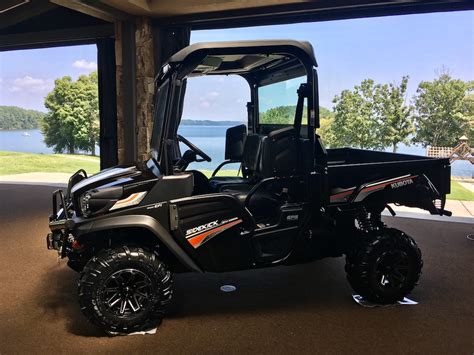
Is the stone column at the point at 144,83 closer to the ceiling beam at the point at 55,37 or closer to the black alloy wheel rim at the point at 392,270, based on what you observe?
the ceiling beam at the point at 55,37

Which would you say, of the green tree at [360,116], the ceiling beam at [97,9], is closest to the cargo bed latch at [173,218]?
the ceiling beam at [97,9]

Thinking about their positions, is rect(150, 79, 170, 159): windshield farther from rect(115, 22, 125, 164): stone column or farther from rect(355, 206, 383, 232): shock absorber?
rect(115, 22, 125, 164): stone column

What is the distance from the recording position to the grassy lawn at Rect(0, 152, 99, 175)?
963 centimetres

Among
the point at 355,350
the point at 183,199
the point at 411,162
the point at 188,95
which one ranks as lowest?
the point at 355,350

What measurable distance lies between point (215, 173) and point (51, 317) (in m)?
1.63

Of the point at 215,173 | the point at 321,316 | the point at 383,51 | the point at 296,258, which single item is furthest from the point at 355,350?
the point at 383,51

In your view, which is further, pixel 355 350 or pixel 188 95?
pixel 188 95

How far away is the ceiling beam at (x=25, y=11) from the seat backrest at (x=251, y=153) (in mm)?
3907

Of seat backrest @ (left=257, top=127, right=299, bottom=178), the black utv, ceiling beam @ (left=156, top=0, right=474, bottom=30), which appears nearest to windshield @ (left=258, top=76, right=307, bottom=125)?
the black utv

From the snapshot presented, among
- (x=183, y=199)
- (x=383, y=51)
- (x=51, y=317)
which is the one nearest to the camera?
(x=183, y=199)

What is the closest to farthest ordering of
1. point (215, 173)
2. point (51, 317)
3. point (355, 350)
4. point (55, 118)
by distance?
point (355, 350)
point (51, 317)
point (215, 173)
point (55, 118)

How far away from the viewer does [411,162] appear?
2.76 meters

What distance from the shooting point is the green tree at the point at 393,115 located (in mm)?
6160

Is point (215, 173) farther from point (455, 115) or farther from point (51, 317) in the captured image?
point (455, 115)
